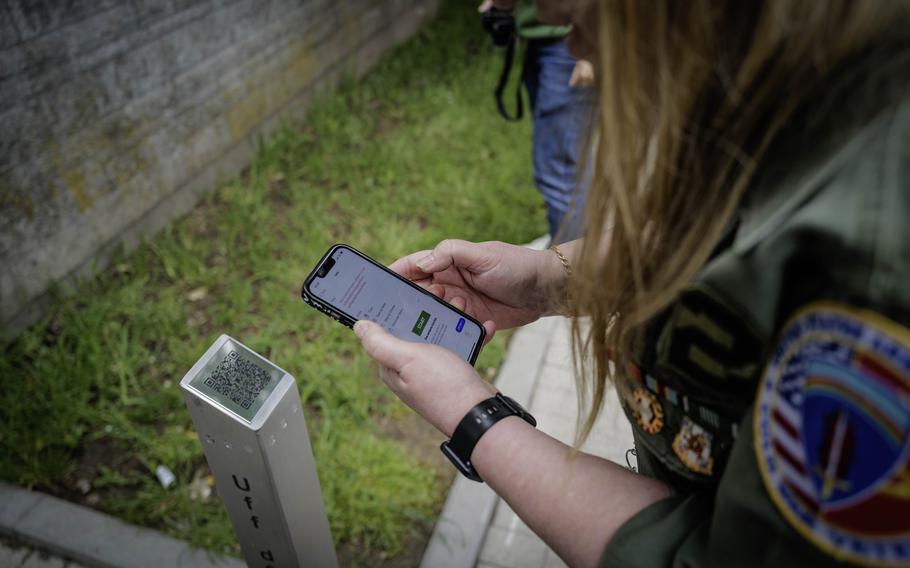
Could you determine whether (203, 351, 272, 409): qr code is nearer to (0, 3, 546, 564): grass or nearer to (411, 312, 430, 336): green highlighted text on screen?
(411, 312, 430, 336): green highlighted text on screen

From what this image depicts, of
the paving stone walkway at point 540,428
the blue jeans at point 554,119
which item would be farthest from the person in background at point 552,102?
the paving stone walkway at point 540,428

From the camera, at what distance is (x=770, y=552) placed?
638mm

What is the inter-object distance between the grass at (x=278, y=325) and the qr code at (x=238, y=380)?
1.14 m

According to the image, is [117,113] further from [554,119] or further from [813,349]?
[813,349]

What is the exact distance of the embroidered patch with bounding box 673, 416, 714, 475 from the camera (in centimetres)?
79

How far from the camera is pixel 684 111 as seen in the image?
2.26 feet

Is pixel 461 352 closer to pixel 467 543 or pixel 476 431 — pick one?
pixel 476 431

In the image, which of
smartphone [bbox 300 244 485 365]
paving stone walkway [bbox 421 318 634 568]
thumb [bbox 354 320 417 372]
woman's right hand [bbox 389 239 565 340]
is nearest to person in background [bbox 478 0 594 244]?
paving stone walkway [bbox 421 318 634 568]

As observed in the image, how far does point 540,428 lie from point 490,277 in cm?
129

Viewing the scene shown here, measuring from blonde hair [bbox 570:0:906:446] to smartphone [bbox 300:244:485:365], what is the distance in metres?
0.54

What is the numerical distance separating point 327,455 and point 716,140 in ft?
6.03

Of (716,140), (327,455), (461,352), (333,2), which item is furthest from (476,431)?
(333,2)

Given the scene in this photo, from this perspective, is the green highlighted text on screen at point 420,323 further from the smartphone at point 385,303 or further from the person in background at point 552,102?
the person in background at point 552,102

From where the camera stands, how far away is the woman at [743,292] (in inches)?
21.7
